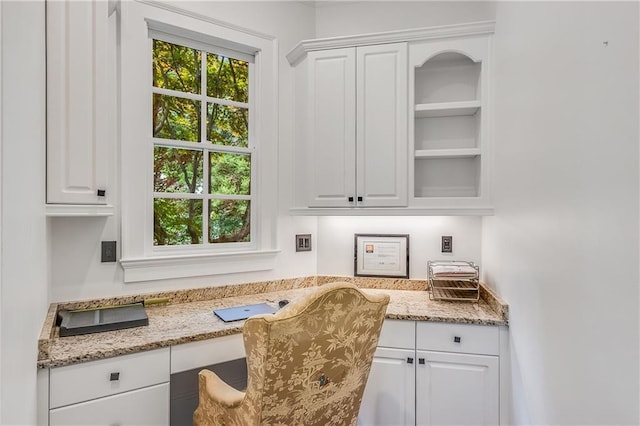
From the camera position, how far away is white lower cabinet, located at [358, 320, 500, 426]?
178 centimetres

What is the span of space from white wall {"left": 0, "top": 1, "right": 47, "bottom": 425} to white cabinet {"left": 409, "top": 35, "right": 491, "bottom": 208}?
5.90 ft

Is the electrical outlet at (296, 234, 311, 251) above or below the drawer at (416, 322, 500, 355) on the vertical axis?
above

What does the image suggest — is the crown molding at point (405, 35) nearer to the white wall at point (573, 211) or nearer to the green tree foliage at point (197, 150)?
the white wall at point (573, 211)

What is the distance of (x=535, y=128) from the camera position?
1.43 meters

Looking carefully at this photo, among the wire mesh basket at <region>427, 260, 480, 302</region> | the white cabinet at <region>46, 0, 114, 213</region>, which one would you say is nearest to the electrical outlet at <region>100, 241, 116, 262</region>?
the white cabinet at <region>46, 0, 114, 213</region>

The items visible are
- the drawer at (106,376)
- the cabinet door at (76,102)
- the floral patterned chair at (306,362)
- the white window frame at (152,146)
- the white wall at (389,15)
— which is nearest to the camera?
the floral patterned chair at (306,362)

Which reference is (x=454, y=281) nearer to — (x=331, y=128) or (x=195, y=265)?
(x=331, y=128)

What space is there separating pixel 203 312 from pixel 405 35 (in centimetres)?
199

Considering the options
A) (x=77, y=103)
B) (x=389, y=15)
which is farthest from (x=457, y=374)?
(x=389, y=15)

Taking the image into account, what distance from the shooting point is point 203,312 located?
6.17 ft

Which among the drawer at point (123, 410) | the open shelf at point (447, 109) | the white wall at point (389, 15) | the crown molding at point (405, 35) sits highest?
the white wall at point (389, 15)

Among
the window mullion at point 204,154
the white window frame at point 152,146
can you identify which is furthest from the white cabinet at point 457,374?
the window mullion at point 204,154

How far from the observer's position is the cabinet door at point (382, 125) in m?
2.13

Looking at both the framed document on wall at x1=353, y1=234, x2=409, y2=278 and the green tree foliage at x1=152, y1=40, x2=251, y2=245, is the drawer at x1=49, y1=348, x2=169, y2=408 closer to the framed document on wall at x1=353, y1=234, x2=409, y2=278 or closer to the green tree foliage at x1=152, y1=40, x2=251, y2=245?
the green tree foliage at x1=152, y1=40, x2=251, y2=245
